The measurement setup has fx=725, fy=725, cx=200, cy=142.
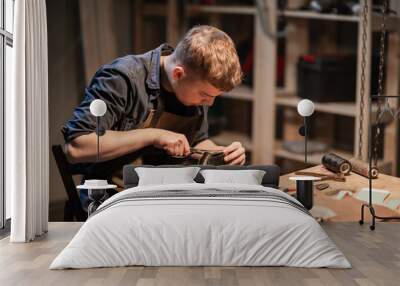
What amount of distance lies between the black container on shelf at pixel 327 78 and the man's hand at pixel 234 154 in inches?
24.2

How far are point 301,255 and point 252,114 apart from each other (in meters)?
1.95

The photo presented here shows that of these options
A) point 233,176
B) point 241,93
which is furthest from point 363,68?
point 233,176

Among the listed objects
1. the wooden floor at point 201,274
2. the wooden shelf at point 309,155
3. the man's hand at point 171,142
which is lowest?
the wooden floor at point 201,274

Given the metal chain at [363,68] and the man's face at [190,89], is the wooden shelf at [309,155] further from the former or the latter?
the man's face at [190,89]

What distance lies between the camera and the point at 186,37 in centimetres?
529

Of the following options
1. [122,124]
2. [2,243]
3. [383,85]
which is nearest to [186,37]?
[122,124]

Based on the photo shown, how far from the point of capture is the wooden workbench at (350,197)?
209 inches

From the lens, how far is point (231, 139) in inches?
216

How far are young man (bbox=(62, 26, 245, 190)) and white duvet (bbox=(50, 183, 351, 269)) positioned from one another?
4.48 feet

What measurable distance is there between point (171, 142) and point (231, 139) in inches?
20.2

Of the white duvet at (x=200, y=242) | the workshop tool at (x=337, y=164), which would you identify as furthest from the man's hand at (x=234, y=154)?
the white duvet at (x=200, y=242)

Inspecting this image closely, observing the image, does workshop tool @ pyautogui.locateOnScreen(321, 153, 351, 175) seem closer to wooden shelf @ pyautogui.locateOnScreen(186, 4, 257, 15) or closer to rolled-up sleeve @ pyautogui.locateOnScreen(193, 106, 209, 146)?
rolled-up sleeve @ pyautogui.locateOnScreen(193, 106, 209, 146)

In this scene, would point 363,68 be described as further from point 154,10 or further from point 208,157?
point 154,10

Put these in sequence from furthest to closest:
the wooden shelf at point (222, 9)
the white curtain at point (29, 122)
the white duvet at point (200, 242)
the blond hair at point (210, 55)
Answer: the wooden shelf at point (222, 9)
the blond hair at point (210, 55)
the white curtain at point (29, 122)
the white duvet at point (200, 242)
